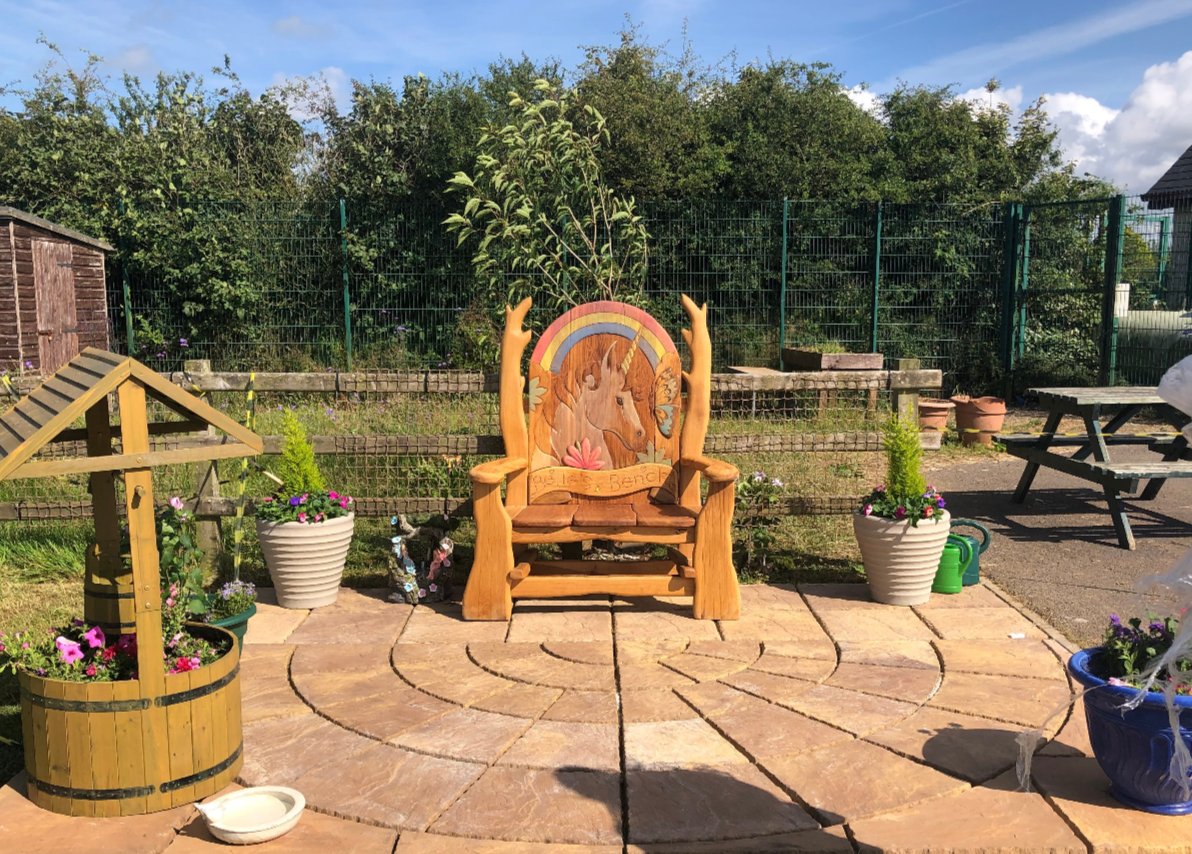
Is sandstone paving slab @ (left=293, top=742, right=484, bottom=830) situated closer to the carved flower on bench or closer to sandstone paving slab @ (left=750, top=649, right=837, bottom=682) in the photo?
sandstone paving slab @ (left=750, top=649, right=837, bottom=682)

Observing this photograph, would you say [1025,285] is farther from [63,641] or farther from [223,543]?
[63,641]

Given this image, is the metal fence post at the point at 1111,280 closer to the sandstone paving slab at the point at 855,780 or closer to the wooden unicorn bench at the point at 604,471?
the wooden unicorn bench at the point at 604,471

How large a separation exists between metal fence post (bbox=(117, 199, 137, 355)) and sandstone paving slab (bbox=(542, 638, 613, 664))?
8931 mm

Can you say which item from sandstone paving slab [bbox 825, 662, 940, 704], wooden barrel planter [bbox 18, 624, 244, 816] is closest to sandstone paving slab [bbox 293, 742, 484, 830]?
wooden barrel planter [bbox 18, 624, 244, 816]

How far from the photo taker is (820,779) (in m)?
2.91

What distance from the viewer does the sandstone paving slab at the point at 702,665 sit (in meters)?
3.74

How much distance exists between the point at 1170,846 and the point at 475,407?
5.90m

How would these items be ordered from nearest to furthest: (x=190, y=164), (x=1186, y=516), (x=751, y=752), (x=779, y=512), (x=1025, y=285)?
(x=751, y=752) < (x=779, y=512) < (x=1186, y=516) < (x=1025, y=285) < (x=190, y=164)

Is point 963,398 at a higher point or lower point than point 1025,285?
lower

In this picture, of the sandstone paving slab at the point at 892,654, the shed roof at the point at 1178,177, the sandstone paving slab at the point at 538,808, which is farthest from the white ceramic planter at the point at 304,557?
the shed roof at the point at 1178,177

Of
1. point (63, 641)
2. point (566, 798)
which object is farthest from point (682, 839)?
point (63, 641)

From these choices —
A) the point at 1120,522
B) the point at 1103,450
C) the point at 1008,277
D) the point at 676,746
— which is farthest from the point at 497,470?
the point at 1008,277

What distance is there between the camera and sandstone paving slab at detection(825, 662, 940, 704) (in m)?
3.54

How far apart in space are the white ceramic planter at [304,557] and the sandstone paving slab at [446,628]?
47cm
